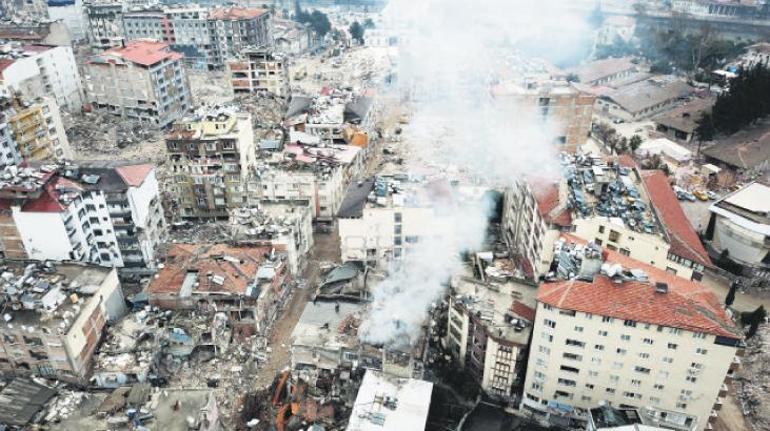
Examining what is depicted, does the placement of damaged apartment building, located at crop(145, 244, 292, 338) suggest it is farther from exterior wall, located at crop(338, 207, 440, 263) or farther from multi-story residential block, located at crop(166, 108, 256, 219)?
multi-story residential block, located at crop(166, 108, 256, 219)

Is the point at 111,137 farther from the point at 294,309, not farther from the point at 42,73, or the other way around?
the point at 294,309

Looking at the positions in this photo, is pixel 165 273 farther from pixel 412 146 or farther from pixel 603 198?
pixel 412 146

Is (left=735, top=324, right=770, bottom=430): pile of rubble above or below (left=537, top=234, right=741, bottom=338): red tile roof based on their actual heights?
below

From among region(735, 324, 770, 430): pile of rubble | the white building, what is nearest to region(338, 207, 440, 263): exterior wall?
the white building

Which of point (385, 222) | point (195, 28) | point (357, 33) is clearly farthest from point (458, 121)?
point (357, 33)

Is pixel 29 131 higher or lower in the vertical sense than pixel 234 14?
lower

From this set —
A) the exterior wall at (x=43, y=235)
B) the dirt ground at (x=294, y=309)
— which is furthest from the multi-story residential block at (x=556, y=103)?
the exterior wall at (x=43, y=235)
